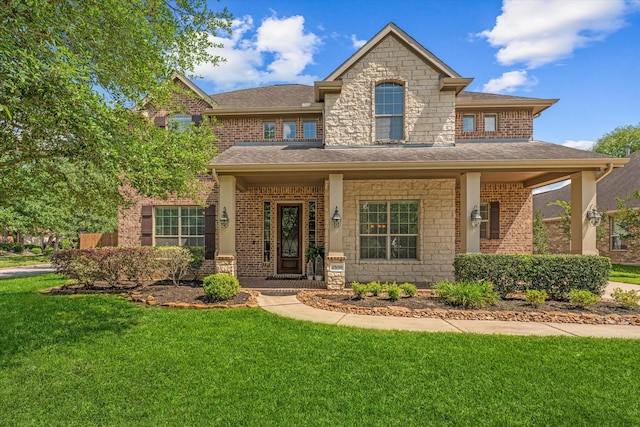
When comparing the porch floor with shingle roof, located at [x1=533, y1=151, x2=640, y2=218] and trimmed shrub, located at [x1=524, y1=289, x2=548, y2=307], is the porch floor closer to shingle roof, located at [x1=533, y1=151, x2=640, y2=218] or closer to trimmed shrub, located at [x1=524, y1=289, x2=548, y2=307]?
trimmed shrub, located at [x1=524, y1=289, x2=548, y2=307]

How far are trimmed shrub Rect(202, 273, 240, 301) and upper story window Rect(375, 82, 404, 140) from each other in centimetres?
612

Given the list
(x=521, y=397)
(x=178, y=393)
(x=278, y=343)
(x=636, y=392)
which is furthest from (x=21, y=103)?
(x=636, y=392)

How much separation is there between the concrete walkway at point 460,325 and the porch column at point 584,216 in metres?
2.98

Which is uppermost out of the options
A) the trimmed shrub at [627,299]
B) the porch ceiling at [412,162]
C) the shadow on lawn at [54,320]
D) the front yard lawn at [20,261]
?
the porch ceiling at [412,162]

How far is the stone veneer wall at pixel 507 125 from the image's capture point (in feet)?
35.7

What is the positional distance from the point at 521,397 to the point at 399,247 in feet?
22.6

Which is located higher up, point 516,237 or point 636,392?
point 516,237

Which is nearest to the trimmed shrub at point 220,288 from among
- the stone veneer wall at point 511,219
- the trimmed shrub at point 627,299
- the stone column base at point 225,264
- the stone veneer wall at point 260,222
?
the stone column base at point 225,264

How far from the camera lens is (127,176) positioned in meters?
5.00

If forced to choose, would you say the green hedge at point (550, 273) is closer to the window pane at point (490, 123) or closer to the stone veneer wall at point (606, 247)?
the window pane at point (490, 123)

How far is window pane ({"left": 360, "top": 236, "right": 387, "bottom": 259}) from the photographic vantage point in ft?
33.0

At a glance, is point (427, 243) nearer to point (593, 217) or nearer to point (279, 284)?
point (593, 217)

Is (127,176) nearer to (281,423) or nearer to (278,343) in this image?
(278,343)

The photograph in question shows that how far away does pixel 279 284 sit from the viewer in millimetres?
9445
